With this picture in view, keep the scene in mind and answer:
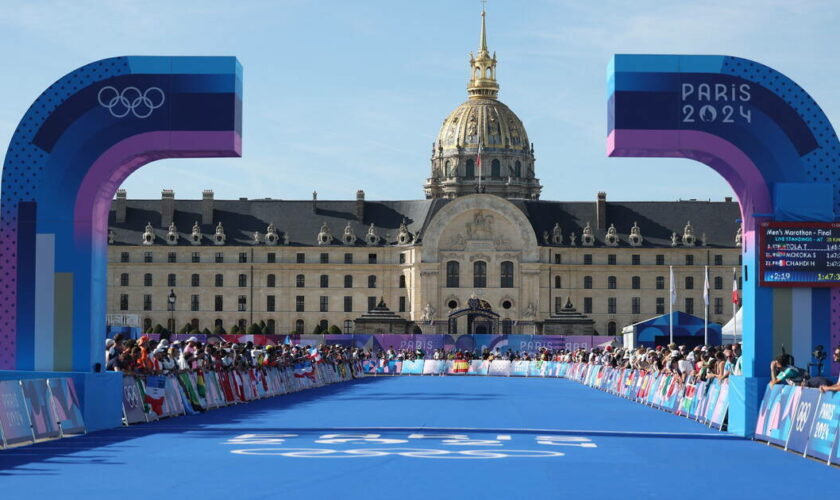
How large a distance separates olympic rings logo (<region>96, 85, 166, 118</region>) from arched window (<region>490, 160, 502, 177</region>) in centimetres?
14353

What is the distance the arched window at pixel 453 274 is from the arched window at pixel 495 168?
4047 cm

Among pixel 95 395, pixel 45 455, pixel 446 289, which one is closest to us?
pixel 45 455

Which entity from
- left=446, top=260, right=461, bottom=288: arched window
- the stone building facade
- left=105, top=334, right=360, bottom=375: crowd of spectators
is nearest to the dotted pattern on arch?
left=105, top=334, right=360, bottom=375: crowd of spectators

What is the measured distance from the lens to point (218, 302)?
13088 centimetres

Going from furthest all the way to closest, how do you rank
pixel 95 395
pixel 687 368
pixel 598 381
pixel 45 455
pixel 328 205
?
pixel 328 205 < pixel 598 381 < pixel 687 368 < pixel 95 395 < pixel 45 455

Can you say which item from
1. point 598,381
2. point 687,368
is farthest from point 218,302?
point 687,368

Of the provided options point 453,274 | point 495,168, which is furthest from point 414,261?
point 495,168

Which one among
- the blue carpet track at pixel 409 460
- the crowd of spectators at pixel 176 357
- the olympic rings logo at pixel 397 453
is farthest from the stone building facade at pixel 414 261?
the olympic rings logo at pixel 397 453

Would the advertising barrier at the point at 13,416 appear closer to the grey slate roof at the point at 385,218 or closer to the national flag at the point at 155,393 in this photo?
the national flag at the point at 155,393

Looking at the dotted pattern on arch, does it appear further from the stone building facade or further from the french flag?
the stone building facade

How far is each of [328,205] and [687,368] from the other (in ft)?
352

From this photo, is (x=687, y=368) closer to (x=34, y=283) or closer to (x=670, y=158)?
(x=670, y=158)

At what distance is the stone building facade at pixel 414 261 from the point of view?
12925cm

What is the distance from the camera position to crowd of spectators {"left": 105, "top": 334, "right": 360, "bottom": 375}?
27.0 metres
